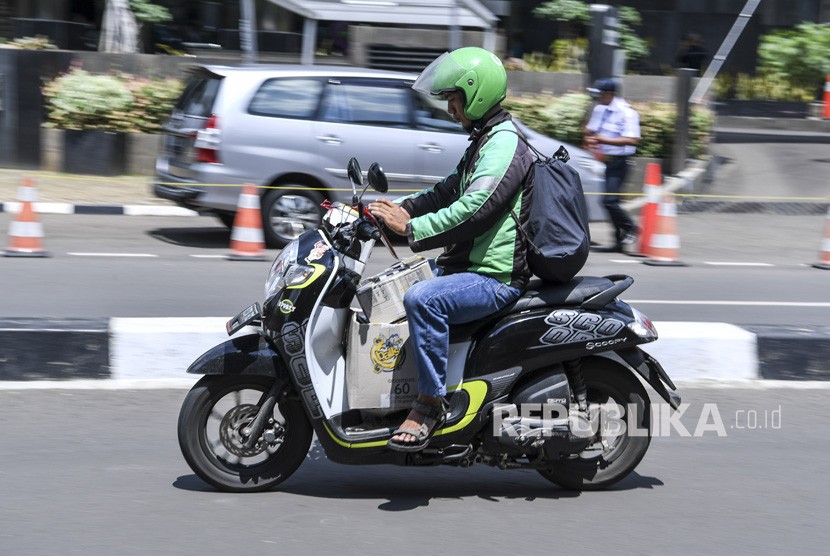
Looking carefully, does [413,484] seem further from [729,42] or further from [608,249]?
[729,42]

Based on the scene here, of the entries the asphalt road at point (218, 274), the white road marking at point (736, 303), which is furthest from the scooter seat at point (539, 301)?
the white road marking at point (736, 303)

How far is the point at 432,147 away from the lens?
11250mm

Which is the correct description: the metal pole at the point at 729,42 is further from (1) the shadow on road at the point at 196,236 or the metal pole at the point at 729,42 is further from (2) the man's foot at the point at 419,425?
(2) the man's foot at the point at 419,425

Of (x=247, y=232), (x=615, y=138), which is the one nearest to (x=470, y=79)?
(x=247, y=232)

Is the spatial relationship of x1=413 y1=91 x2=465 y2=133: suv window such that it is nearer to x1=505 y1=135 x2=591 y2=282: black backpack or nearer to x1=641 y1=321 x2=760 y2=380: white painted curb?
x1=641 y1=321 x2=760 y2=380: white painted curb

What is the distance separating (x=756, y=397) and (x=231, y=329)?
10.4 feet

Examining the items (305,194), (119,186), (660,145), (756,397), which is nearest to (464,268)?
(756,397)

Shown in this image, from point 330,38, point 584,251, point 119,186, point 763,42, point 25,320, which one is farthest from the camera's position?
point 763,42

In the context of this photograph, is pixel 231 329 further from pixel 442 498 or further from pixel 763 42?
pixel 763 42

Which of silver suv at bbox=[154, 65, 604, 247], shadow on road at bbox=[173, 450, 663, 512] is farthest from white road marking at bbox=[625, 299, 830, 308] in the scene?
shadow on road at bbox=[173, 450, 663, 512]

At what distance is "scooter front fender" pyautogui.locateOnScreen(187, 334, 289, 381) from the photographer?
453 centimetres

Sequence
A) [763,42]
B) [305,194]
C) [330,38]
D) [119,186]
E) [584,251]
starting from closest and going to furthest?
[584,251], [305,194], [119,186], [330,38], [763,42]

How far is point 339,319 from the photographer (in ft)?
15.3

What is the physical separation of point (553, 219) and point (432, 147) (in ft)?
22.4
